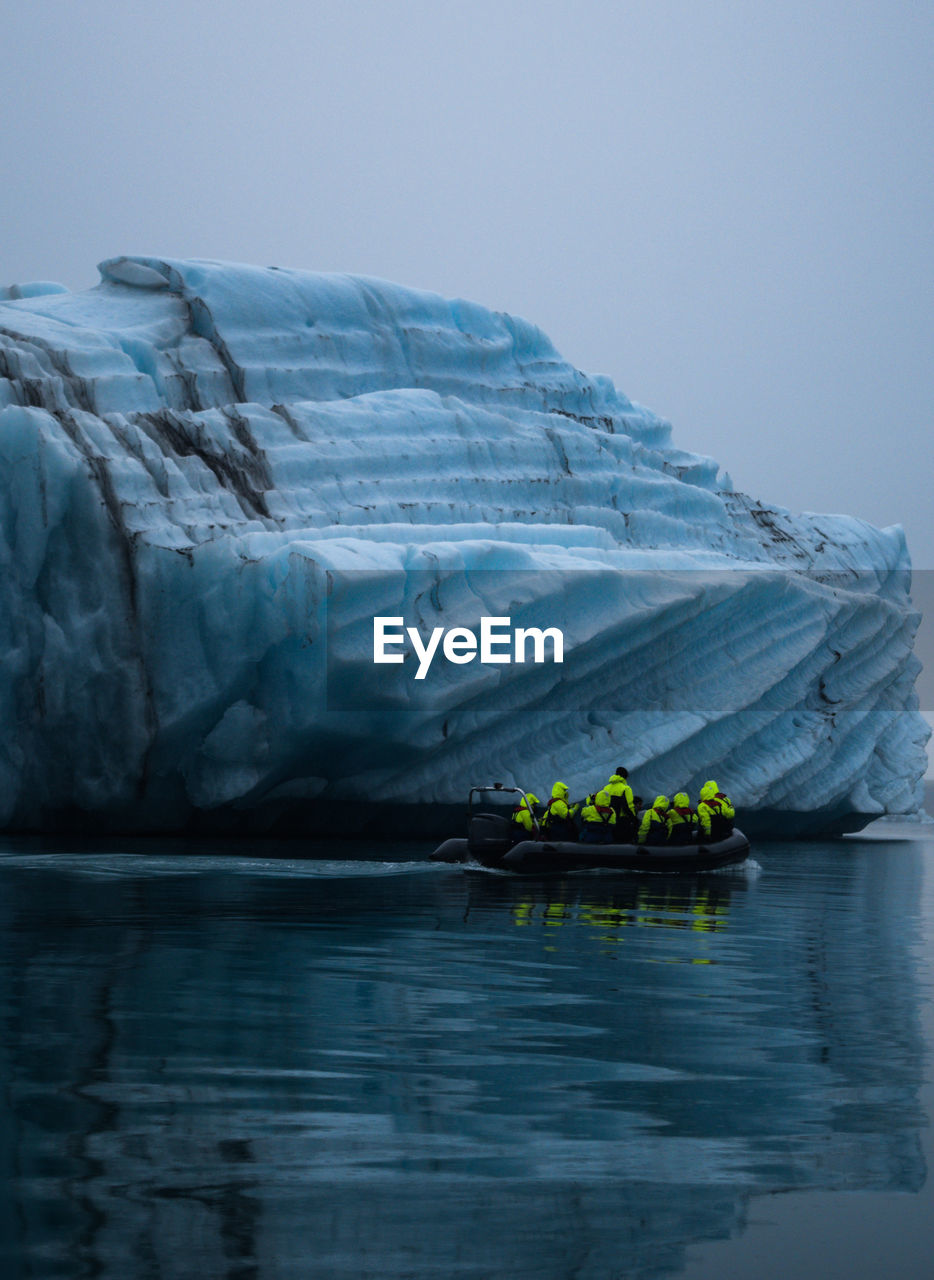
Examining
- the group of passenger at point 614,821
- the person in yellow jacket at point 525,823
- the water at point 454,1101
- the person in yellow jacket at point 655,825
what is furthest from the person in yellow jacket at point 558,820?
the water at point 454,1101

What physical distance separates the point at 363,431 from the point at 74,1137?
2343cm

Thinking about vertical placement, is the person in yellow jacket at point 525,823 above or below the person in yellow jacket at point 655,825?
above

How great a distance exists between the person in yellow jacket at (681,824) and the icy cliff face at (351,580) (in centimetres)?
447

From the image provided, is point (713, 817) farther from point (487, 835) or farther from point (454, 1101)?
point (454, 1101)

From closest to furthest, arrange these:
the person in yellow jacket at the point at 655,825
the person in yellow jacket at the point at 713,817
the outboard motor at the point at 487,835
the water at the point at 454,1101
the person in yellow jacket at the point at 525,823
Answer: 1. the water at the point at 454,1101
2. the outboard motor at the point at 487,835
3. the person in yellow jacket at the point at 525,823
4. the person in yellow jacket at the point at 655,825
5. the person in yellow jacket at the point at 713,817

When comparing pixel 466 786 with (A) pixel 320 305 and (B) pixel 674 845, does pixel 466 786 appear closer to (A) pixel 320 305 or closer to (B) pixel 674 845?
(B) pixel 674 845

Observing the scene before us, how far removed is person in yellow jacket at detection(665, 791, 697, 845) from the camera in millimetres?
21438

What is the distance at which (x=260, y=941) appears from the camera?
38.3 ft

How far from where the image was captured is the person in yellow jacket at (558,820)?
20.5 meters

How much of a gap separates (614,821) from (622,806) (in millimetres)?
281

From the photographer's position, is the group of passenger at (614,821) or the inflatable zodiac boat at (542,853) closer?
the inflatable zodiac boat at (542,853)

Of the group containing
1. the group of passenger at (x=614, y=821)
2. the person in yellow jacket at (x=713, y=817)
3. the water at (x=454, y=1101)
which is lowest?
the person in yellow jacket at (x=713, y=817)

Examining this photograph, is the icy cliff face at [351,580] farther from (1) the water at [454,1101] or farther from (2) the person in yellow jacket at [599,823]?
(1) the water at [454,1101]

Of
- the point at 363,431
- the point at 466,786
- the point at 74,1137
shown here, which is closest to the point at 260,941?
the point at 74,1137
